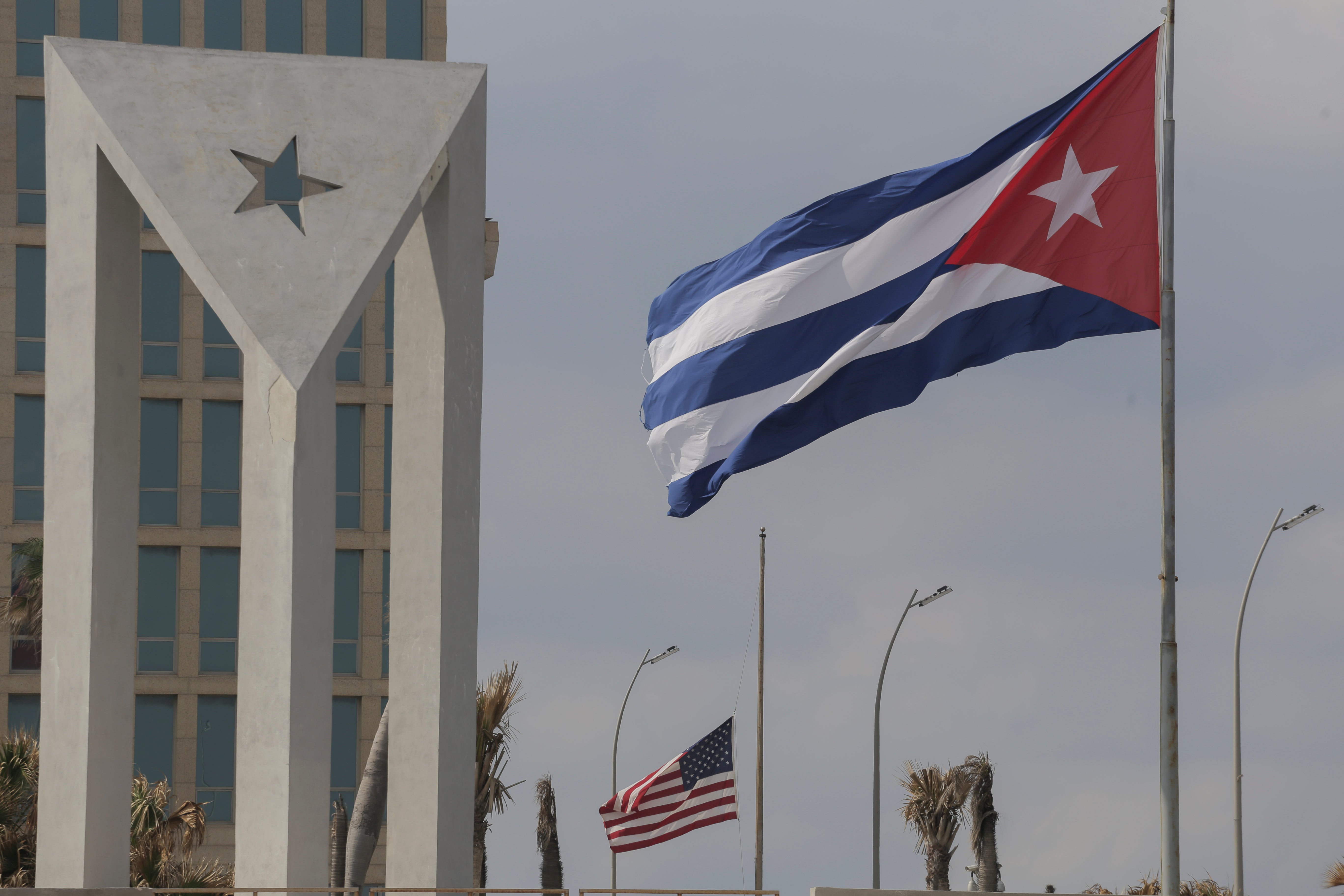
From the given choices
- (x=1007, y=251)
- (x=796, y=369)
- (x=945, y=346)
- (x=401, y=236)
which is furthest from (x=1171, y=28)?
(x=401, y=236)

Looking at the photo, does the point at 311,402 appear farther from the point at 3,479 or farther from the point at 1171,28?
the point at 3,479

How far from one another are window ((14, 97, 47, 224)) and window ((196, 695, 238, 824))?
13306 millimetres

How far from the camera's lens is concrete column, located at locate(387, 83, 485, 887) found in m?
15.2

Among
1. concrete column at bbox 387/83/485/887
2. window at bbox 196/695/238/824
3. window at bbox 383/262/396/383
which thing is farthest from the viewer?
window at bbox 383/262/396/383

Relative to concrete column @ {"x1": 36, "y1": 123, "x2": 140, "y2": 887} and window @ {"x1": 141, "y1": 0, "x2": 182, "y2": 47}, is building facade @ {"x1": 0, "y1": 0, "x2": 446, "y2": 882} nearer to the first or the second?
window @ {"x1": 141, "y1": 0, "x2": 182, "y2": 47}

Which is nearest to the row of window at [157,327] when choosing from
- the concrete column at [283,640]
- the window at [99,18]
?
the window at [99,18]

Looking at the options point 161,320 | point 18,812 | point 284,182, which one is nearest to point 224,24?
point 284,182

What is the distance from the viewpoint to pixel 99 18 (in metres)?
46.4

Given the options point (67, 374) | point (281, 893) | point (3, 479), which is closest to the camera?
point (281, 893)

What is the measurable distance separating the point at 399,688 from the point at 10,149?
116 feet

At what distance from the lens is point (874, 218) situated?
1609 cm

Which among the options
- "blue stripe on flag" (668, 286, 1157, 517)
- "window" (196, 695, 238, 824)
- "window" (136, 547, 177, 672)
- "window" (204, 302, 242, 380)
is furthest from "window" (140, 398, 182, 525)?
"blue stripe on flag" (668, 286, 1157, 517)

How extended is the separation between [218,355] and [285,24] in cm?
896

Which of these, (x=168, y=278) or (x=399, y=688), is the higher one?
(x=168, y=278)
